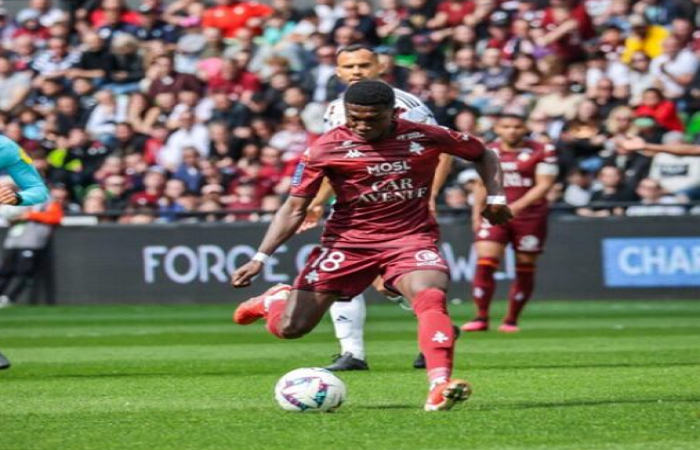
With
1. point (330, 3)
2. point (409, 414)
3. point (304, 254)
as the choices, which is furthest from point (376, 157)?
point (330, 3)

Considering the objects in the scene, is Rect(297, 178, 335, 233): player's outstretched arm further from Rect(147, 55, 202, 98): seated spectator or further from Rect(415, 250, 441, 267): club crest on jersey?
Rect(147, 55, 202, 98): seated spectator

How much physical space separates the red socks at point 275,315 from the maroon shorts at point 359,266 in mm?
296

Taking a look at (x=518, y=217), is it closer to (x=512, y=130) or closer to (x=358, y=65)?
(x=512, y=130)

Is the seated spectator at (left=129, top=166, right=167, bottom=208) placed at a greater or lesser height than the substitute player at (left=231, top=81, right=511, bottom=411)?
lesser

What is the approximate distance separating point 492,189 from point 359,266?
893mm

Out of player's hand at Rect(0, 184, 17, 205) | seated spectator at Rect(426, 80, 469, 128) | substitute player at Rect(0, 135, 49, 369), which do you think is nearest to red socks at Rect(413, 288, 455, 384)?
player's hand at Rect(0, 184, 17, 205)

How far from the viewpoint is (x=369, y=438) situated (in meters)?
7.95

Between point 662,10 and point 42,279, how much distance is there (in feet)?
30.7

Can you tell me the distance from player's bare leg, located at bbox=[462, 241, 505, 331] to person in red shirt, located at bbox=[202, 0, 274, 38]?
397 inches

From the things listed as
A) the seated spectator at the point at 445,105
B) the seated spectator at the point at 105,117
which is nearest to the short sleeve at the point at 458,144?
the seated spectator at the point at 445,105

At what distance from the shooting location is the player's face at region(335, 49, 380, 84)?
11.4 metres

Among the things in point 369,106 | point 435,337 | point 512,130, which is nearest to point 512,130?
point 512,130

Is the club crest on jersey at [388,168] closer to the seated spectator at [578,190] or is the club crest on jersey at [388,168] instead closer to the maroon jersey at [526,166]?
the maroon jersey at [526,166]

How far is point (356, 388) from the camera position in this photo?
10.7 meters
